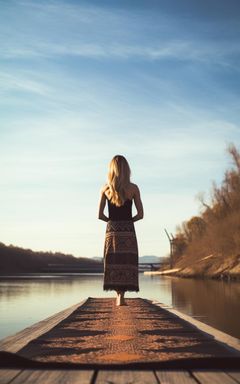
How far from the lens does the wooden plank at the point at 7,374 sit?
96.6 inches

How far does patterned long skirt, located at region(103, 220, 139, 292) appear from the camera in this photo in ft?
21.6

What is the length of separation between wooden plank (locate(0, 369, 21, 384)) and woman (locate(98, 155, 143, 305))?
3942 millimetres

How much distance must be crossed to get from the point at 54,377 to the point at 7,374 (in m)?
0.25

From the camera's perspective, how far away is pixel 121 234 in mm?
6648

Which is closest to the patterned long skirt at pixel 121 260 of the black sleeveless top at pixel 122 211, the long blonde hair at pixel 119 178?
the black sleeveless top at pixel 122 211

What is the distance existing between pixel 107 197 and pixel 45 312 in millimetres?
7675

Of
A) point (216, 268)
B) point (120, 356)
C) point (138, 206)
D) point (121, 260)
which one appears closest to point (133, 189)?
point (138, 206)

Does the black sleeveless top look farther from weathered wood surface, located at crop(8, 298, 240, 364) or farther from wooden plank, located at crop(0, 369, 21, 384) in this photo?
wooden plank, located at crop(0, 369, 21, 384)

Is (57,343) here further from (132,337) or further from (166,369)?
(166,369)

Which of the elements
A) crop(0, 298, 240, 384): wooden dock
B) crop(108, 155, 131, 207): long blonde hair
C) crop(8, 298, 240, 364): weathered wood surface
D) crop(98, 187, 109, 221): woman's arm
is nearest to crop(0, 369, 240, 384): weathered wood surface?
crop(0, 298, 240, 384): wooden dock

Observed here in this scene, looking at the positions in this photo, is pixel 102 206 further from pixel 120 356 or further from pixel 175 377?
pixel 175 377

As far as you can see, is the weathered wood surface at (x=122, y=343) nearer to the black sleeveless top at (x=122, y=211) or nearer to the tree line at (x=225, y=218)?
the black sleeveless top at (x=122, y=211)

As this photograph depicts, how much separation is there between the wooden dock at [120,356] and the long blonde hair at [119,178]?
2.64m

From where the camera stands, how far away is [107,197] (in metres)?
6.88
